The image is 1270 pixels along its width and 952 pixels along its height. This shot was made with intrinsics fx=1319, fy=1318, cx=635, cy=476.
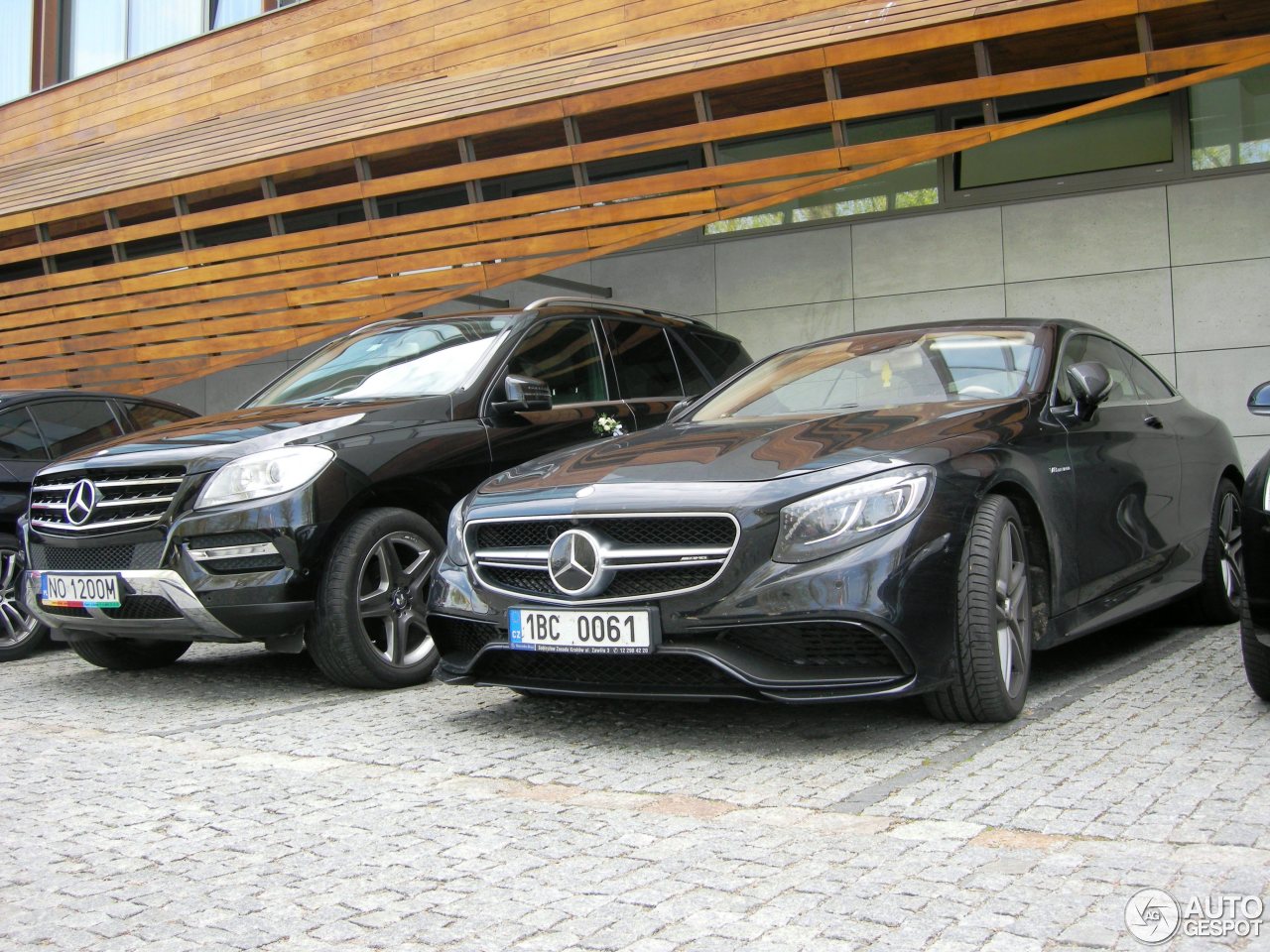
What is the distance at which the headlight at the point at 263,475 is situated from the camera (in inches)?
219

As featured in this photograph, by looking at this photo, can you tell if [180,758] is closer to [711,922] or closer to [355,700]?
[355,700]

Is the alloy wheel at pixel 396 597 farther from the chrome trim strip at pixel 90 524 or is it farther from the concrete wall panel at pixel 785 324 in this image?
the concrete wall panel at pixel 785 324

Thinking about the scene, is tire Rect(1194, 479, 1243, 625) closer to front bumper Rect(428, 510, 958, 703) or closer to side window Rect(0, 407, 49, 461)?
front bumper Rect(428, 510, 958, 703)

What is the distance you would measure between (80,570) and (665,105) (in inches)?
262

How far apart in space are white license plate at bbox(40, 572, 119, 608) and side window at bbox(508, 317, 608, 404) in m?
2.16

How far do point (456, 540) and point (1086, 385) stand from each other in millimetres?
2537

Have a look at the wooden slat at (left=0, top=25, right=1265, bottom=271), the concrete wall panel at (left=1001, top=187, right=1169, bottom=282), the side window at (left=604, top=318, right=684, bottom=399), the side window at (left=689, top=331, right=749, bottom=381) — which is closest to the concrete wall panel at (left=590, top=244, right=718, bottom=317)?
the wooden slat at (left=0, top=25, right=1265, bottom=271)

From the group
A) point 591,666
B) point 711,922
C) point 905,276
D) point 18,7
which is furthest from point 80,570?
point 18,7

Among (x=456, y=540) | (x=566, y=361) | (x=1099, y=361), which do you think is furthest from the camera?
(x=566, y=361)

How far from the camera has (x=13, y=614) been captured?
778 centimetres

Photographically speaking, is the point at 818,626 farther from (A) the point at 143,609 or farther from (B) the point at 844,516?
(A) the point at 143,609

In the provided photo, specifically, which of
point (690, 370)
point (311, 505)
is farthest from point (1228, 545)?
point (311, 505)

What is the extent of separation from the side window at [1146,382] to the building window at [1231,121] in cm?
416

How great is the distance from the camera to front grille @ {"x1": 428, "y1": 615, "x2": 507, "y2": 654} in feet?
15.4
